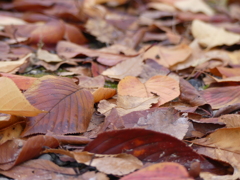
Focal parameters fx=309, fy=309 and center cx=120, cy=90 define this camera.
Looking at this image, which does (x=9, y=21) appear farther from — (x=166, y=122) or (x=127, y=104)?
(x=166, y=122)

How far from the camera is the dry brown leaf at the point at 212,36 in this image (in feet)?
6.08

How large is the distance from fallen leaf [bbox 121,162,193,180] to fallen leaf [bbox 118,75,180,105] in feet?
1.33

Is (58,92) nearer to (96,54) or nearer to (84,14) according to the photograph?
(96,54)

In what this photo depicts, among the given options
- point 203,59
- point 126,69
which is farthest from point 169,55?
point 126,69

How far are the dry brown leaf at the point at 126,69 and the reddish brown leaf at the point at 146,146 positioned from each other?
0.54 m

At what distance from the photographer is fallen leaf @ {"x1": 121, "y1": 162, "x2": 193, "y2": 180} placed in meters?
0.68

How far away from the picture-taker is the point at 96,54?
1.56m

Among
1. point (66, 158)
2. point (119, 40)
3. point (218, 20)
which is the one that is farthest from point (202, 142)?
point (218, 20)

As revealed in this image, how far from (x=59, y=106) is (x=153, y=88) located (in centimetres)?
38

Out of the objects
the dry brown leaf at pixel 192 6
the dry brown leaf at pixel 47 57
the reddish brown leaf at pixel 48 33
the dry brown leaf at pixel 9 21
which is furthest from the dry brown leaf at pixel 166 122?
the dry brown leaf at pixel 192 6

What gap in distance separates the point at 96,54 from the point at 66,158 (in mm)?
823

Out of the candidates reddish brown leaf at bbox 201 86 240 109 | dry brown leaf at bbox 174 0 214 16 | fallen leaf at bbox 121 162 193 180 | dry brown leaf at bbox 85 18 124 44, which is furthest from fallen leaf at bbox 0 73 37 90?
dry brown leaf at bbox 174 0 214 16

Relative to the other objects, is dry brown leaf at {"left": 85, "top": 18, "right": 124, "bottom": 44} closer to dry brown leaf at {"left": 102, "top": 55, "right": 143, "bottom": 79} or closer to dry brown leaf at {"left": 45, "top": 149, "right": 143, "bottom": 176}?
dry brown leaf at {"left": 102, "top": 55, "right": 143, "bottom": 79}

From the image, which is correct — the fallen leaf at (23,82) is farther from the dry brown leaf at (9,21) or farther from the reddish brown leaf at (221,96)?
the dry brown leaf at (9,21)
